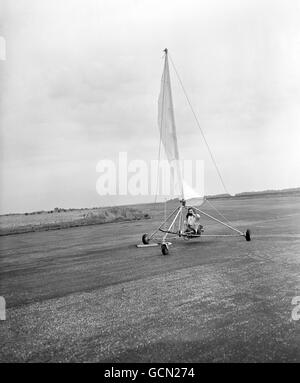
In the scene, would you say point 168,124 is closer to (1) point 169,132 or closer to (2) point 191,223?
(1) point 169,132

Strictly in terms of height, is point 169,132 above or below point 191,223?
above

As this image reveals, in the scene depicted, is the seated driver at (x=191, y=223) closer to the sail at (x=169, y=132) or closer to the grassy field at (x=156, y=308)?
the sail at (x=169, y=132)

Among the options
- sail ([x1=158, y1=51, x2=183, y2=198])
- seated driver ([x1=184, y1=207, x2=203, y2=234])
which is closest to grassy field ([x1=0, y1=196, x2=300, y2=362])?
seated driver ([x1=184, y1=207, x2=203, y2=234])

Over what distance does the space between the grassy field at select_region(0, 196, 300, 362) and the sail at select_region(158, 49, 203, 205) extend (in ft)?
10.0

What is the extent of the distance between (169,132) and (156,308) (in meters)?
8.68

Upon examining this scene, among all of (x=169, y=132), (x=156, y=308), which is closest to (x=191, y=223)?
(x=169, y=132)

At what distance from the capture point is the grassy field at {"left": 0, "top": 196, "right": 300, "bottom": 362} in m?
4.58

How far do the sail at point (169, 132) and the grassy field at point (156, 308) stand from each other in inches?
120

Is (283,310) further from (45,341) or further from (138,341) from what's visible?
(45,341)

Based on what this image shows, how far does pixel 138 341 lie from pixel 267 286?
3478 millimetres

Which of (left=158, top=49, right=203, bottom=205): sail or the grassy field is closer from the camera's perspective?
the grassy field

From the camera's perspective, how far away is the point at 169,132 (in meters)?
13.7

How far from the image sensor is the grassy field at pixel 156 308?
4.58m

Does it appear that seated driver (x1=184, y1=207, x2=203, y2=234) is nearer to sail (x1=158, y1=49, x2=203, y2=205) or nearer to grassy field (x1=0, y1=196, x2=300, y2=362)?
sail (x1=158, y1=49, x2=203, y2=205)
